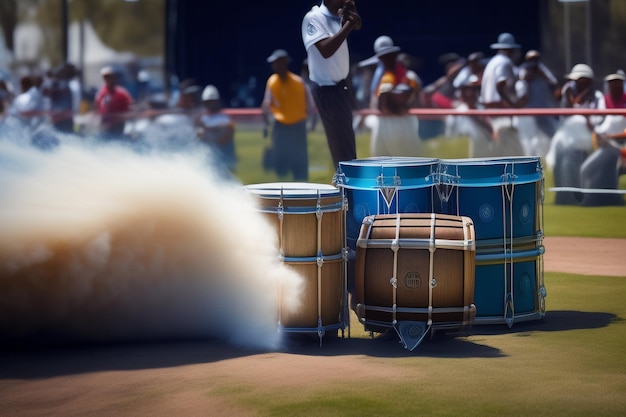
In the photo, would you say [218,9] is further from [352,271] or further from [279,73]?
[352,271]

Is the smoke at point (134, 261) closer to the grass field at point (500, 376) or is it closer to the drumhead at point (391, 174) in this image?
the grass field at point (500, 376)

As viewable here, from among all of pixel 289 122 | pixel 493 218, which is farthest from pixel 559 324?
pixel 289 122

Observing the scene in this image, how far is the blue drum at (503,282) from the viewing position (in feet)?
27.9

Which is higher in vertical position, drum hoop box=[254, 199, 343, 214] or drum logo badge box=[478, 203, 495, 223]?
drum hoop box=[254, 199, 343, 214]

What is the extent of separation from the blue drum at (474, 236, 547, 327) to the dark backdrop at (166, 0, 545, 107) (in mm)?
17894

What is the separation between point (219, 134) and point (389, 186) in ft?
32.7

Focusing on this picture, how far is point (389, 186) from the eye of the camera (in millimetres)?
8406

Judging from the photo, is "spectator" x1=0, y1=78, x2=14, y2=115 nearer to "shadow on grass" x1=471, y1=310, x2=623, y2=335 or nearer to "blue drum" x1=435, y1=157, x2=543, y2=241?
"blue drum" x1=435, y1=157, x2=543, y2=241

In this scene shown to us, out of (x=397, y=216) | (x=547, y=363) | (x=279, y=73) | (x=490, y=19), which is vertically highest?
(x=490, y=19)

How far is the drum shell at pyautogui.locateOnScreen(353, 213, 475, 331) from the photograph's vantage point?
7742 mm

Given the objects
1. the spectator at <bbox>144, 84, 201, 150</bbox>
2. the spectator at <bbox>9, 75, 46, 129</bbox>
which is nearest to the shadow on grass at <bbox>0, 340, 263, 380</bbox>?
the spectator at <bbox>144, 84, 201, 150</bbox>

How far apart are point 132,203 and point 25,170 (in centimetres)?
82

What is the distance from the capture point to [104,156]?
8.51m

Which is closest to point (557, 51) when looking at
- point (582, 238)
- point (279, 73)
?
point (279, 73)
